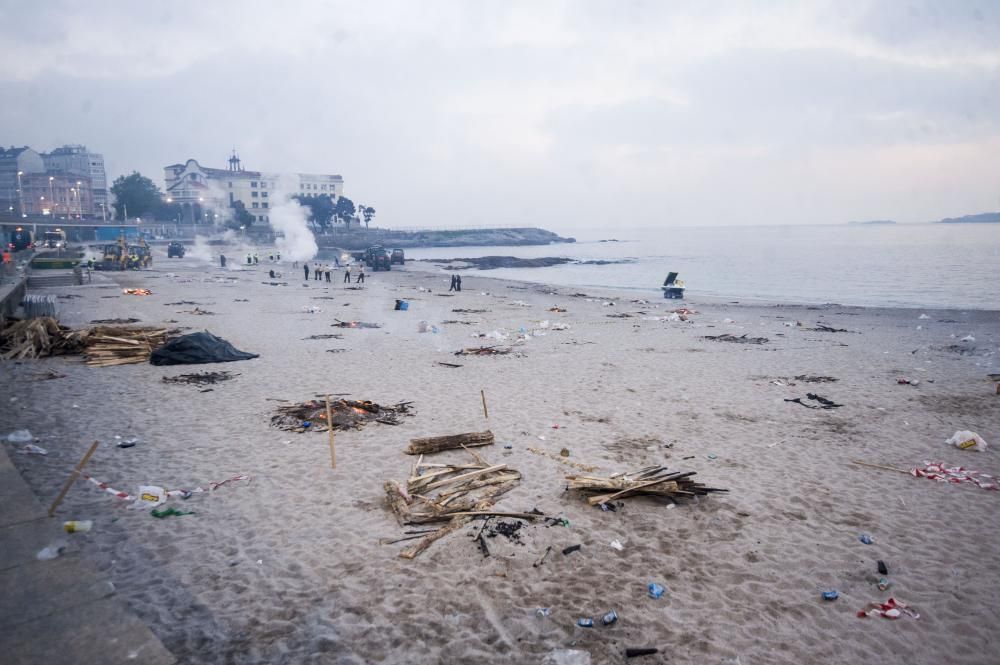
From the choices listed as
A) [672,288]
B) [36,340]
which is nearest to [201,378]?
[36,340]

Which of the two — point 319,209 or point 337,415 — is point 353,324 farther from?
point 319,209

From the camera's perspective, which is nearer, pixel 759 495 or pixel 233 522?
pixel 233 522

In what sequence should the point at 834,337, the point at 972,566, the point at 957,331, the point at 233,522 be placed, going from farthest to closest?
the point at 957,331 → the point at 834,337 → the point at 233,522 → the point at 972,566

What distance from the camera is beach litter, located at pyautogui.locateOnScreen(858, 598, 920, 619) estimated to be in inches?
192

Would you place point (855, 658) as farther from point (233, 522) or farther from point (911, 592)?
point (233, 522)

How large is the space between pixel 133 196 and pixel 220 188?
23745mm

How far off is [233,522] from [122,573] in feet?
4.08

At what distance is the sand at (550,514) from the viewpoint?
4.61 meters

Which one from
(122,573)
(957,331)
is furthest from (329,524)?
(957,331)

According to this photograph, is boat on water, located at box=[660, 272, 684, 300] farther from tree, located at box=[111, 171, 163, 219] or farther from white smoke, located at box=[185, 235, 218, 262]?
tree, located at box=[111, 171, 163, 219]

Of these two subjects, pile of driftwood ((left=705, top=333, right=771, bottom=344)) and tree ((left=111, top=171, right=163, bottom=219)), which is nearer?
pile of driftwood ((left=705, top=333, right=771, bottom=344))

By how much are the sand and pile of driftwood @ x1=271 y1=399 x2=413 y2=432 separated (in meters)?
0.31

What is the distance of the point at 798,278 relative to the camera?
54500 mm

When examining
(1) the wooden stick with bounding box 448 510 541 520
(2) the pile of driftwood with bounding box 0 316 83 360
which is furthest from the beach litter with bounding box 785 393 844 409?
(2) the pile of driftwood with bounding box 0 316 83 360
